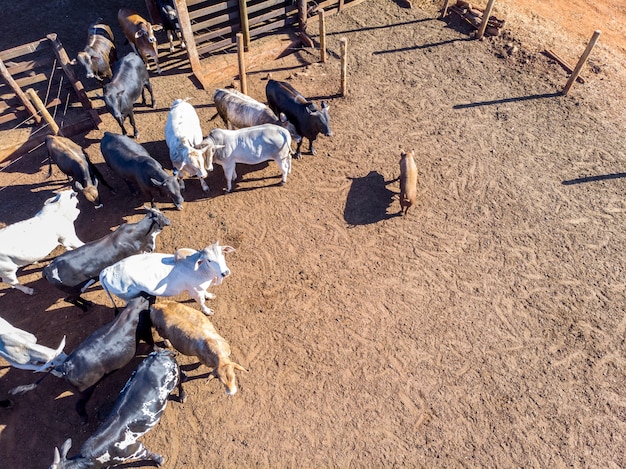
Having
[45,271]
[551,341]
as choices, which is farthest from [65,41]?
[551,341]

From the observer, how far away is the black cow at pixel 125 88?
1018cm

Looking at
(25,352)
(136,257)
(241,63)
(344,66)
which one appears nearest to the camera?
(25,352)

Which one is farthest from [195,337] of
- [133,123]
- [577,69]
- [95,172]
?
[577,69]

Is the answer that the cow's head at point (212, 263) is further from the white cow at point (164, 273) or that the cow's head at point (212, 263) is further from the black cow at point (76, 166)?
the black cow at point (76, 166)

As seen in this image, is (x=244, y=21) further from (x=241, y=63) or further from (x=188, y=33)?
(x=241, y=63)

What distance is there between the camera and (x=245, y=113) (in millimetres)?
10438

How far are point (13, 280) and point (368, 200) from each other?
24.5 feet

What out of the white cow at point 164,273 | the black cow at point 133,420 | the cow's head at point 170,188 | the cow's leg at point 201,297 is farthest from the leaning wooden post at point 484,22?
the black cow at point 133,420

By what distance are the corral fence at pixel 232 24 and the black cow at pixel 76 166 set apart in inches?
179

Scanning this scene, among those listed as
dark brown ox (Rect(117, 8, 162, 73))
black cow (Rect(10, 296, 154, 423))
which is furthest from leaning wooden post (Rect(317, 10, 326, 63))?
black cow (Rect(10, 296, 154, 423))

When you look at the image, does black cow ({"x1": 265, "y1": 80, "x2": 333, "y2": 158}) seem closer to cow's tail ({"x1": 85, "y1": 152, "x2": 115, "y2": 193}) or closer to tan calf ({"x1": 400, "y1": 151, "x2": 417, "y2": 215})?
tan calf ({"x1": 400, "y1": 151, "x2": 417, "y2": 215})

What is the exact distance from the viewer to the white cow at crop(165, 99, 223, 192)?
9.30 m

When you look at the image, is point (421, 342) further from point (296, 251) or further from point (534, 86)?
point (534, 86)

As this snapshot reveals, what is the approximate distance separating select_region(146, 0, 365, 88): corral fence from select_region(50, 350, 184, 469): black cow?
28.8 ft
